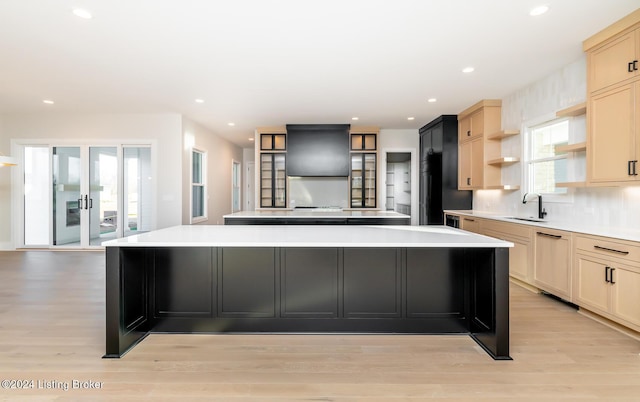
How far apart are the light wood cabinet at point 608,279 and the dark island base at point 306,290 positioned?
121 centimetres

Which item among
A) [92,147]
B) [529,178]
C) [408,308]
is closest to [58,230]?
[92,147]

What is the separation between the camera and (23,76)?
4066 mm

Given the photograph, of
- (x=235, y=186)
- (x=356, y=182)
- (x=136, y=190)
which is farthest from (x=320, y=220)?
(x=235, y=186)

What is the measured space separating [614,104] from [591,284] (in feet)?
5.35

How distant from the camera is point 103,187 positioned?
6230mm

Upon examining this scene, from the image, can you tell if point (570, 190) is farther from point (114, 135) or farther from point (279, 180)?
point (114, 135)

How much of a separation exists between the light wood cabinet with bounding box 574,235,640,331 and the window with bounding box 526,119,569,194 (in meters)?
1.26

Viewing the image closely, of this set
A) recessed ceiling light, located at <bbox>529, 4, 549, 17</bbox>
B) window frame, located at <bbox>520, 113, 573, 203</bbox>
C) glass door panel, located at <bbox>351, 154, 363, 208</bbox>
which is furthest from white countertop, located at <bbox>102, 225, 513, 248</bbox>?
glass door panel, located at <bbox>351, 154, 363, 208</bbox>

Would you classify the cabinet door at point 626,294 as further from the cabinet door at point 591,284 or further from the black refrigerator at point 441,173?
the black refrigerator at point 441,173

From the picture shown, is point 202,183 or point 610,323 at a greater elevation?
point 202,183

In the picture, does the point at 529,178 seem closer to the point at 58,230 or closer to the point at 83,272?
the point at 83,272

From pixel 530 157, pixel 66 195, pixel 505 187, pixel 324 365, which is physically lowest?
pixel 324 365

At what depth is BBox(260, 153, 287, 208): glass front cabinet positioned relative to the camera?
7.19 metres

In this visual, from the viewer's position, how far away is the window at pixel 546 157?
391cm
